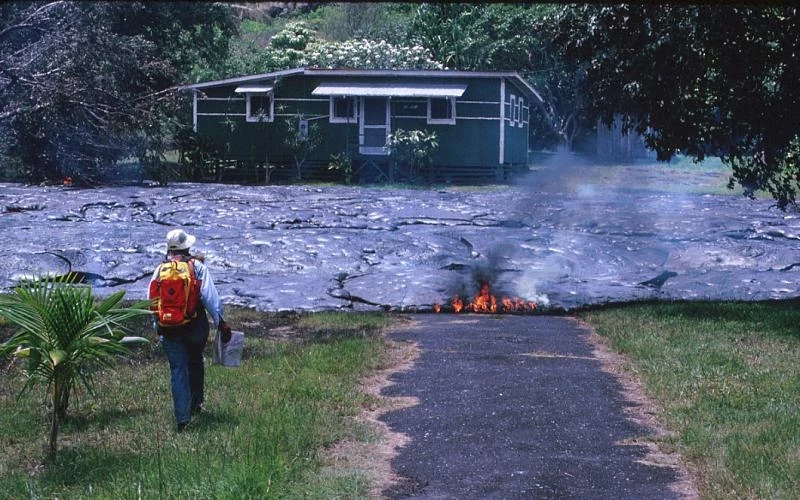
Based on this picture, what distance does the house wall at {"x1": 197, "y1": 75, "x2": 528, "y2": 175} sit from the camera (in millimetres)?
39188

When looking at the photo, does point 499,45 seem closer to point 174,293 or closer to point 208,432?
point 174,293

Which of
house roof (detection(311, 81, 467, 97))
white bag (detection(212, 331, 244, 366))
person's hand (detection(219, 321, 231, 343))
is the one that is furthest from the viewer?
house roof (detection(311, 81, 467, 97))

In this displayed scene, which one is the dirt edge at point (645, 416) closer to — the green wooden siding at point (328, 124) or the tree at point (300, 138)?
the green wooden siding at point (328, 124)

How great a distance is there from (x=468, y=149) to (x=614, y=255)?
1845 cm

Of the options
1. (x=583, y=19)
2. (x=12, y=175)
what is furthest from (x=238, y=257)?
(x=12, y=175)

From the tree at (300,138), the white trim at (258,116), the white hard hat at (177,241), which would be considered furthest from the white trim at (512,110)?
the white hard hat at (177,241)

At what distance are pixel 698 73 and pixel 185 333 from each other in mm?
10838

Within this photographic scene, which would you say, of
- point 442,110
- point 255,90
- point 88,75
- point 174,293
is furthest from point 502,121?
point 174,293

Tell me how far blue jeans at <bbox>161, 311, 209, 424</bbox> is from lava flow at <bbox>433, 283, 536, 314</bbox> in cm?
888

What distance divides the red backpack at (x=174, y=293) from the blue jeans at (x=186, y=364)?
15 cm

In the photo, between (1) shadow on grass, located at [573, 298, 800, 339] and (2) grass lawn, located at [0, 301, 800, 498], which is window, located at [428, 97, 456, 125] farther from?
(2) grass lawn, located at [0, 301, 800, 498]

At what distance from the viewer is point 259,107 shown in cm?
4012

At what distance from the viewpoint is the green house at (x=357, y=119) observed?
1534 inches

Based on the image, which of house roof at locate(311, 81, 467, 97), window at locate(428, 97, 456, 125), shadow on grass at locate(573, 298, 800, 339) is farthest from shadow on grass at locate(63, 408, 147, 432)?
window at locate(428, 97, 456, 125)
